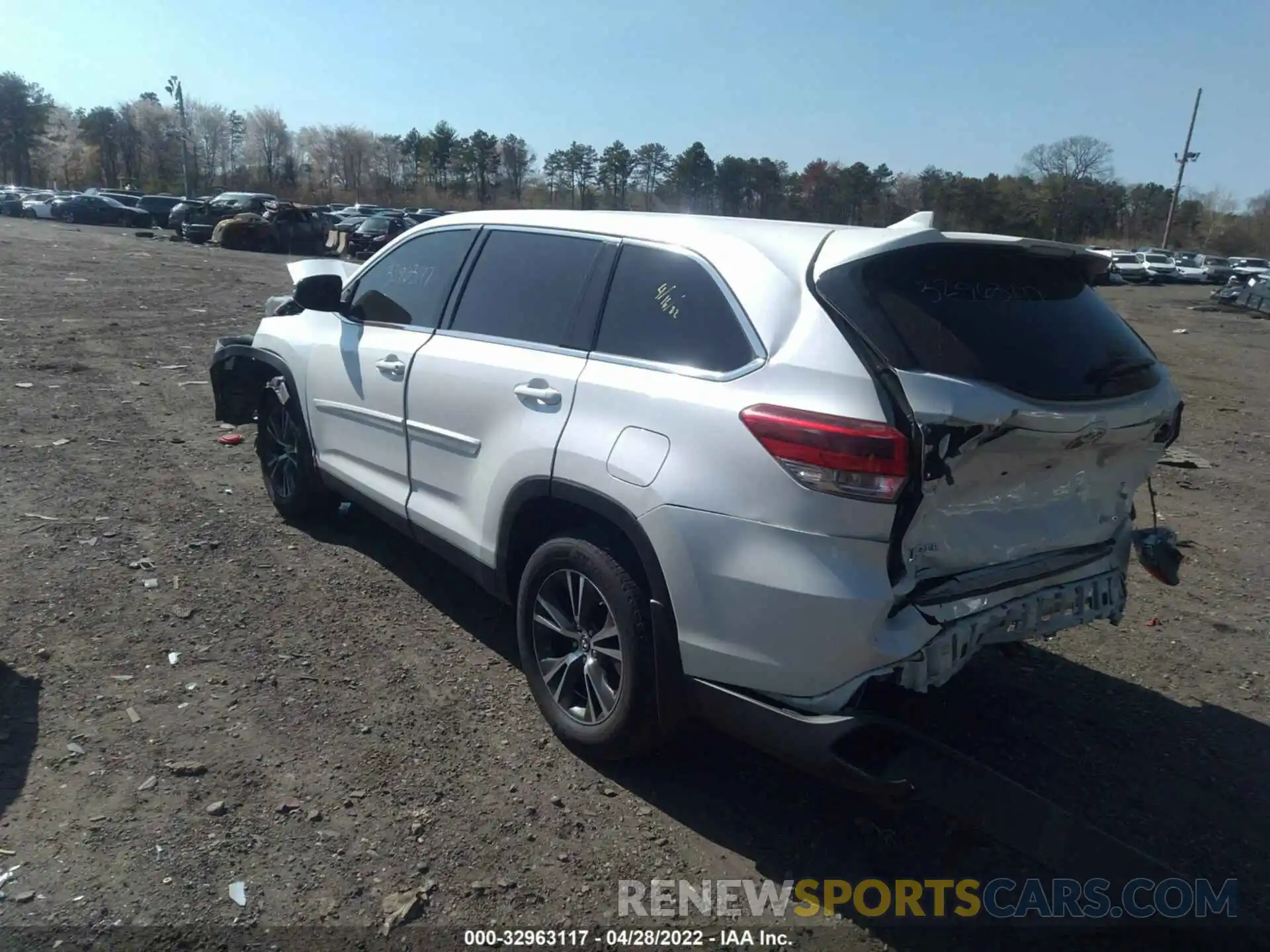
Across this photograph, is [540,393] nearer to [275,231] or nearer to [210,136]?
[275,231]

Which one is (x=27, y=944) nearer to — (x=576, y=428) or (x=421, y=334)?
(x=576, y=428)

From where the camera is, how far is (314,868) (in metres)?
2.88

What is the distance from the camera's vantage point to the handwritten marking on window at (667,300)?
3.27 m

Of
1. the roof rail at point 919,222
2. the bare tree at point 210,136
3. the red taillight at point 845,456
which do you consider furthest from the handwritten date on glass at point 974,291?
the bare tree at point 210,136

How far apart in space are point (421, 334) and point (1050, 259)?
2.71m

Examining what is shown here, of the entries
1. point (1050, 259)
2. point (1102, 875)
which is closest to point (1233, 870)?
point (1102, 875)

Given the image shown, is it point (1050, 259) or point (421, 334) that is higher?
point (1050, 259)

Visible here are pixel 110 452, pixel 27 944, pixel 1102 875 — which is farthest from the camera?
pixel 110 452

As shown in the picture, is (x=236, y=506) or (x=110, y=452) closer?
(x=236, y=506)

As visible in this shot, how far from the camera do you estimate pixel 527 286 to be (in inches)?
157

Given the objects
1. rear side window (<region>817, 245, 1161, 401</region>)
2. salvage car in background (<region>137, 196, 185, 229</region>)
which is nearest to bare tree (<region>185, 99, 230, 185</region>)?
salvage car in background (<region>137, 196, 185, 229</region>)

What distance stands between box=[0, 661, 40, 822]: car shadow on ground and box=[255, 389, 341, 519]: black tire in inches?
73.7

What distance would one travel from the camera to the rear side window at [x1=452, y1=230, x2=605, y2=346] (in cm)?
373

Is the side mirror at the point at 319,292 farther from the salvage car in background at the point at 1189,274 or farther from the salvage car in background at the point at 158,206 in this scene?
the salvage car in background at the point at 1189,274
